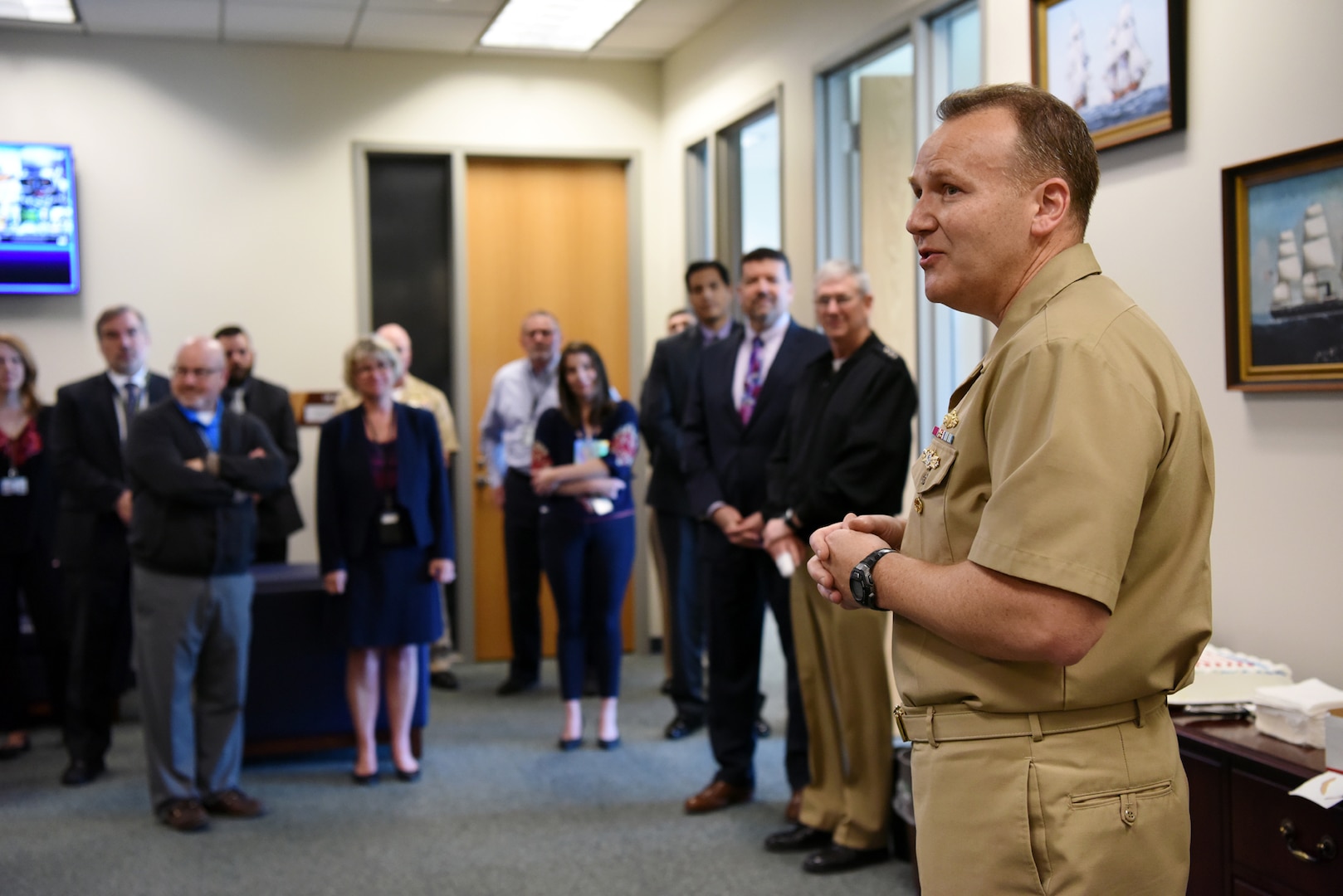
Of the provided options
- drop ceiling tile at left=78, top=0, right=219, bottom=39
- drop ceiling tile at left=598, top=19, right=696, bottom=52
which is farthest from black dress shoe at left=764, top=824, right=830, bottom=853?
drop ceiling tile at left=78, top=0, right=219, bottom=39

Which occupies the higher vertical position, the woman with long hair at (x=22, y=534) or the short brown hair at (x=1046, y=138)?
the short brown hair at (x=1046, y=138)

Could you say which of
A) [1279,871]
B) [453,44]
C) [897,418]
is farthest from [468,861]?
[453,44]

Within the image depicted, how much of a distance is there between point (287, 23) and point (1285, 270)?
4639mm

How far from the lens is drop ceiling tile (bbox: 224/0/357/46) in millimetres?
5375

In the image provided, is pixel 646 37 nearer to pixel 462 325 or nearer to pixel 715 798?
pixel 462 325

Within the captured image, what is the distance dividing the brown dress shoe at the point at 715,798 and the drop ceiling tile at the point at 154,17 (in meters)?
3.93

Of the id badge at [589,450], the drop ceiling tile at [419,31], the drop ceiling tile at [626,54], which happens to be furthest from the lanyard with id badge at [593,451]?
the drop ceiling tile at [626,54]

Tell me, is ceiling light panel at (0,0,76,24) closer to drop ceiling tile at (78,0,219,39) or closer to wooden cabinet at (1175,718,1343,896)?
drop ceiling tile at (78,0,219,39)

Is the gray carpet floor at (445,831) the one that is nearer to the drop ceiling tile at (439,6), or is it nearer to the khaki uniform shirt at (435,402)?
the khaki uniform shirt at (435,402)

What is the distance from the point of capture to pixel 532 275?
20.6ft

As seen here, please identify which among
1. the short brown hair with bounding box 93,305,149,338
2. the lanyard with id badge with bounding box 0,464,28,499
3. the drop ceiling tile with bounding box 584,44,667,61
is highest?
the drop ceiling tile with bounding box 584,44,667,61

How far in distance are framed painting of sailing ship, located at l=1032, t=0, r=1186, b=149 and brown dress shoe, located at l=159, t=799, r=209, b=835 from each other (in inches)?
128

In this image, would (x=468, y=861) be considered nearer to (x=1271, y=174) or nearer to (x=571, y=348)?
(x=571, y=348)

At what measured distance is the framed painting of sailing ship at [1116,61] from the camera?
276 cm
